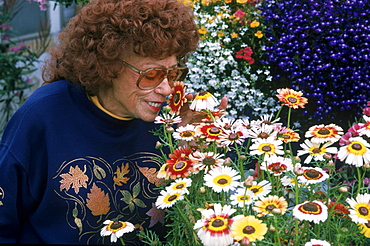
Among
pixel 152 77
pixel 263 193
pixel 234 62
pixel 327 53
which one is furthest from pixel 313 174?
pixel 234 62

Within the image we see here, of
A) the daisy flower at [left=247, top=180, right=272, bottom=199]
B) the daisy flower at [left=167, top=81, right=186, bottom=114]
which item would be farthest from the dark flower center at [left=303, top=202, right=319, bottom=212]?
the daisy flower at [left=167, top=81, right=186, bottom=114]

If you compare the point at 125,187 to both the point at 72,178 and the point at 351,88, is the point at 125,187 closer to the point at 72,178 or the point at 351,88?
the point at 72,178

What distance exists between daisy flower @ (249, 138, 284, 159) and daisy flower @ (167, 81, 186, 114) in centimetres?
35

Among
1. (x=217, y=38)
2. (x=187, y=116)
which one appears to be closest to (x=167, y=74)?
(x=187, y=116)

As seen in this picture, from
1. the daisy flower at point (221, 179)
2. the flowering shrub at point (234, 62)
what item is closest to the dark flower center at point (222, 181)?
the daisy flower at point (221, 179)

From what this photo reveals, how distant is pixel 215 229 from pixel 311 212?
0.17m

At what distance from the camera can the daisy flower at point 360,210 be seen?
2.92ft

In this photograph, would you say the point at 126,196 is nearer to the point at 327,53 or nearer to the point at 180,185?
the point at 180,185

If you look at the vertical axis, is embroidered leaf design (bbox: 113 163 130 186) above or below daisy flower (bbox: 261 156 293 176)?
below

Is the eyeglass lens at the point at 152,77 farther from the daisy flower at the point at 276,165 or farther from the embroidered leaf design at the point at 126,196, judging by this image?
the daisy flower at the point at 276,165

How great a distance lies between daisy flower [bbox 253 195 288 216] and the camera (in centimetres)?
90

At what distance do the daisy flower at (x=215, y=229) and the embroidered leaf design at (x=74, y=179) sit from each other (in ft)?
2.44

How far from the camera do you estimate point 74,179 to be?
4.98 feet

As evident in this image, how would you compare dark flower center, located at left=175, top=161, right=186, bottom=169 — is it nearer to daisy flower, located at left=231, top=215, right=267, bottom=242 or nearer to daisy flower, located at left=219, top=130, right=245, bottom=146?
daisy flower, located at left=219, top=130, right=245, bottom=146
